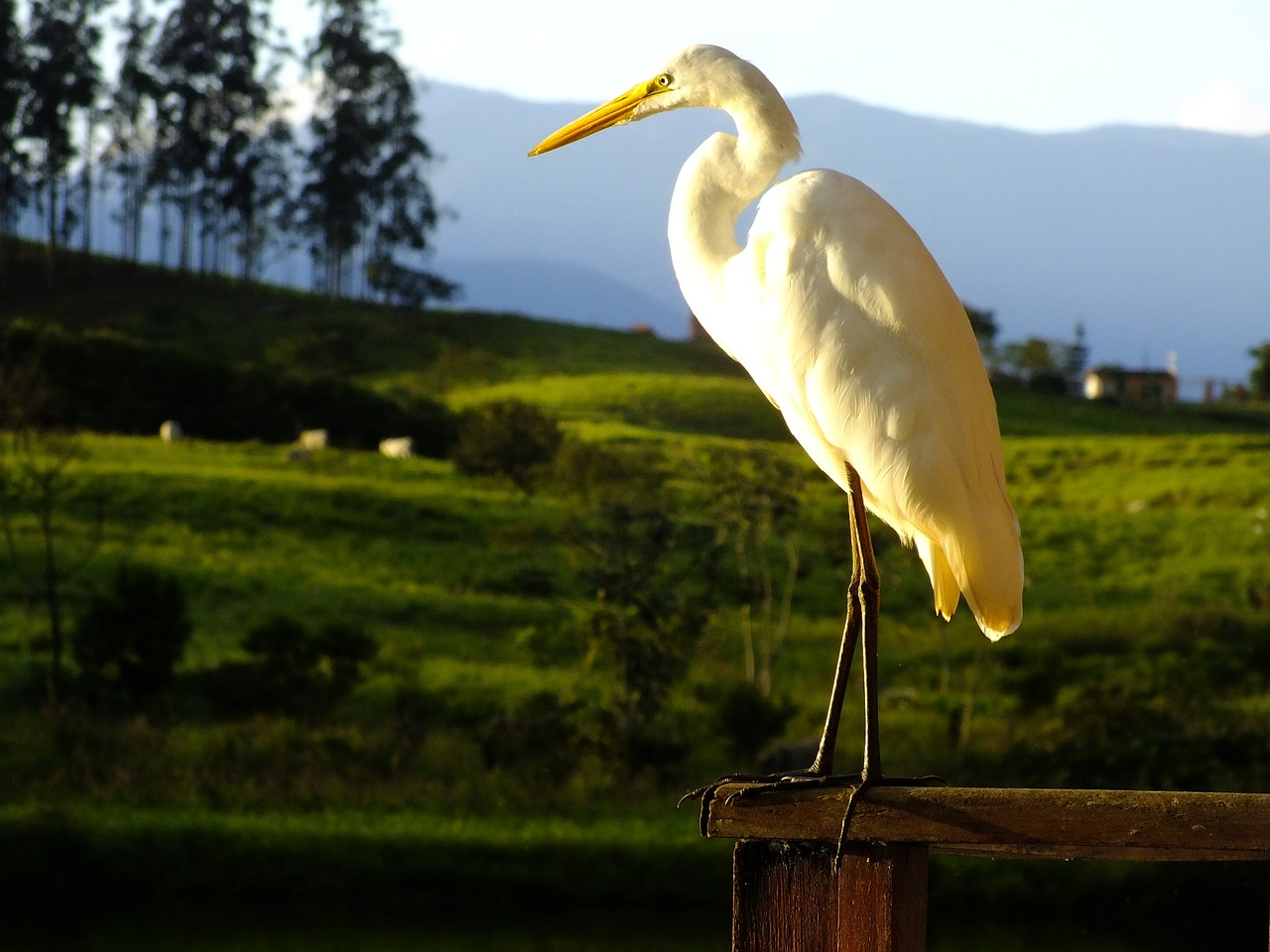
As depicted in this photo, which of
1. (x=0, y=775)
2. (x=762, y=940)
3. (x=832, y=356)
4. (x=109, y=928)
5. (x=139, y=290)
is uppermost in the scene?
(x=139, y=290)

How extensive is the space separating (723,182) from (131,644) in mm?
13997

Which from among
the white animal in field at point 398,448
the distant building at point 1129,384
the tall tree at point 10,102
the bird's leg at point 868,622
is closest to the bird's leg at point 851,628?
the bird's leg at point 868,622

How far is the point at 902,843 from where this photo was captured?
2016 millimetres

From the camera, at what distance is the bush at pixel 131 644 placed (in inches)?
632

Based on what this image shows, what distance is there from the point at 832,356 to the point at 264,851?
1049cm

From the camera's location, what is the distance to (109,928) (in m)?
12.5

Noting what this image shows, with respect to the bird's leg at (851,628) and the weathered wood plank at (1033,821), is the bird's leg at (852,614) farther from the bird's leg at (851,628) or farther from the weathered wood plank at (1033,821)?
the weathered wood plank at (1033,821)

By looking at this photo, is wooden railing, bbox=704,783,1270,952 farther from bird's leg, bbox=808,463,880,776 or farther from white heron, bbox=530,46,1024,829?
white heron, bbox=530,46,1024,829

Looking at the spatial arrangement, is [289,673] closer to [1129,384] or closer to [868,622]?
[868,622]

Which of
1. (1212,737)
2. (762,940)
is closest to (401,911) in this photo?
(1212,737)

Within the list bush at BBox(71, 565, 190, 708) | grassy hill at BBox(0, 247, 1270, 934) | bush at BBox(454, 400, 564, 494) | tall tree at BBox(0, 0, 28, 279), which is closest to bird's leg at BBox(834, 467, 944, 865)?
grassy hill at BBox(0, 247, 1270, 934)

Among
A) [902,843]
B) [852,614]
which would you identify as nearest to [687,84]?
[852,614]

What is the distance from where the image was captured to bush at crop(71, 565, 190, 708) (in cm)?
1605

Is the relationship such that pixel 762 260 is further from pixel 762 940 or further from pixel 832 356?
pixel 762 940
